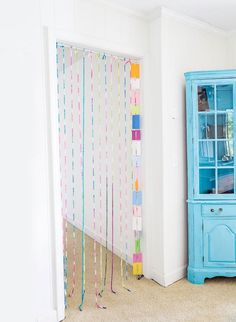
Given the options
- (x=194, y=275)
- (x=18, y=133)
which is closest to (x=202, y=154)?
(x=194, y=275)

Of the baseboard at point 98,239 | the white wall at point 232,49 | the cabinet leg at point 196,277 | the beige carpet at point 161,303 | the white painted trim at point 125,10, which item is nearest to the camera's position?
the beige carpet at point 161,303

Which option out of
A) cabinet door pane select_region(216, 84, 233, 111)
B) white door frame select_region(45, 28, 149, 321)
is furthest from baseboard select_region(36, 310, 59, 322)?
cabinet door pane select_region(216, 84, 233, 111)

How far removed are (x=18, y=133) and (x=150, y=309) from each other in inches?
70.0

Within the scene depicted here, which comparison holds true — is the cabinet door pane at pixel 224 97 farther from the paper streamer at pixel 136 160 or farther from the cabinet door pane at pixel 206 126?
the paper streamer at pixel 136 160

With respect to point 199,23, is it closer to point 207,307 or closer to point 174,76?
point 174,76

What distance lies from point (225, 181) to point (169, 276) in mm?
Result: 1002

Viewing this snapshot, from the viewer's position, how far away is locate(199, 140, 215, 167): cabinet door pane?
2807 mm

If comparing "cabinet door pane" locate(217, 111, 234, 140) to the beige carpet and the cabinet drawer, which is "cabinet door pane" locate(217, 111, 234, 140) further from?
the beige carpet

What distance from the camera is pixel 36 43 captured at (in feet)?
6.83

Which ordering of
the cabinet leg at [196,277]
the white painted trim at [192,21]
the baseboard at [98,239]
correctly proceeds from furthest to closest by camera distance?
the baseboard at [98,239], the cabinet leg at [196,277], the white painted trim at [192,21]

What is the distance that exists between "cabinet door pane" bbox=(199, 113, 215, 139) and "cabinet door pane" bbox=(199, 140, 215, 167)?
60mm

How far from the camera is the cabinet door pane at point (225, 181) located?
110 inches

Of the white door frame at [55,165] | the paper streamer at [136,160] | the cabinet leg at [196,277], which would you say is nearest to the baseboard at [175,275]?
the cabinet leg at [196,277]

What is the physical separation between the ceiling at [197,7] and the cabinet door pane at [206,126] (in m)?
0.89
